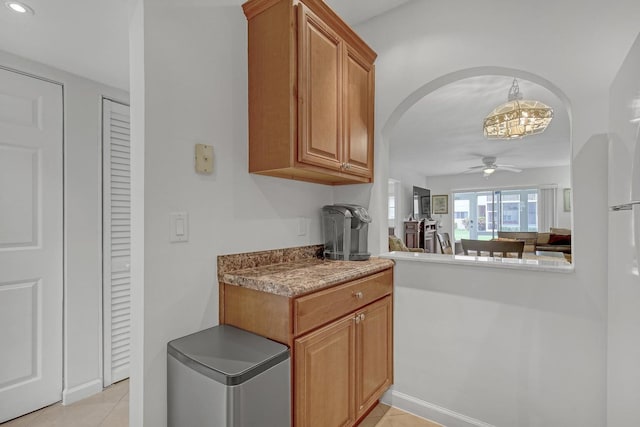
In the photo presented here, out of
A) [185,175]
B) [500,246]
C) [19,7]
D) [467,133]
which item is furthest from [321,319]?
[467,133]

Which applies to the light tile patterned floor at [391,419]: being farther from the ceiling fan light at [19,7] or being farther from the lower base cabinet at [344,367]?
the ceiling fan light at [19,7]

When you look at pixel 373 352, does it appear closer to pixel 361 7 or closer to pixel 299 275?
pixel 299 275

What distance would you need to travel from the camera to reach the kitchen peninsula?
1.23 m

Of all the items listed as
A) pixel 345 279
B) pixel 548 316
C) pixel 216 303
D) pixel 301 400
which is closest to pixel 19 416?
pixel 216 303

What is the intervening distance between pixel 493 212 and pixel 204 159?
26.3 feet

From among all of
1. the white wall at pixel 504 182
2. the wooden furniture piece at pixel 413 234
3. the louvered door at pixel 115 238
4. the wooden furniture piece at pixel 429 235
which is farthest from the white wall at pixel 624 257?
the white wall at pixel 504 182

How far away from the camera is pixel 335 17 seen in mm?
1605

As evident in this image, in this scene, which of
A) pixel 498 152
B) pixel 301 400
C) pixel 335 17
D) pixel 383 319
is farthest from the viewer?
pixel 498 152

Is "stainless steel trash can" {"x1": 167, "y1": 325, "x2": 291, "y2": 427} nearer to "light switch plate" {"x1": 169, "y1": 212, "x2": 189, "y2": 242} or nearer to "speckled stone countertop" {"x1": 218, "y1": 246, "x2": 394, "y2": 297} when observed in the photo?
"speckled stone countertop" {"x1": 218, "y1": 246, "x2": 394, "y2": 297}

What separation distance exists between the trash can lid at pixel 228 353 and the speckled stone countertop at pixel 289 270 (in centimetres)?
21

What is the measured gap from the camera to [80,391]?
80.6 inches

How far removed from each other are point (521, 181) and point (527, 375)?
6.89 meters

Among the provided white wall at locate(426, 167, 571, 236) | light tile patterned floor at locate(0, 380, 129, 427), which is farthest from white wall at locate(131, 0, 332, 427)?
white wall at locate(426, 167, 571, 236)

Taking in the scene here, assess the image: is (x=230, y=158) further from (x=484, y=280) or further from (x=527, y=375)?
(x=527, y=375)
